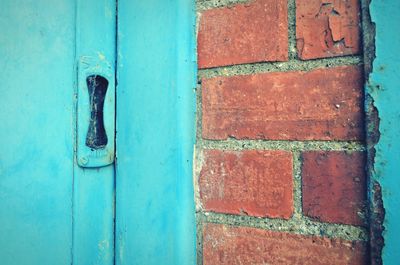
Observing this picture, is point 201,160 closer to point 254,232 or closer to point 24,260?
point 254,232

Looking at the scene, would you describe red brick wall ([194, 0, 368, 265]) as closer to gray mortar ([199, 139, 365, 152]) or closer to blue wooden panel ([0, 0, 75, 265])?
gray mortar ([199, 139, 365, 152])

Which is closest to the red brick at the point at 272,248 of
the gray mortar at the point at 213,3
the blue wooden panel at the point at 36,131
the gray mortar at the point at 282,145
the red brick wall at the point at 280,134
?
the red brick wall at the point at 280,134

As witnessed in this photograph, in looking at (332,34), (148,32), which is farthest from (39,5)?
(332,34)

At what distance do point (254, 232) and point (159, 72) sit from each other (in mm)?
283

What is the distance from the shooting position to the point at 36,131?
47 cm

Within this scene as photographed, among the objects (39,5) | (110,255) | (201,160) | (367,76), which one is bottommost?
(110,255)

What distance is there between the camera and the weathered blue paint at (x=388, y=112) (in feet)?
1.27

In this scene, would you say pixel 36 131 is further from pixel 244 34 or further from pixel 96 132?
pixel 244 34

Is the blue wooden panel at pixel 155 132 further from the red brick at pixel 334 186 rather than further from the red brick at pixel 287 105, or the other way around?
the red brick at pixel 334 186

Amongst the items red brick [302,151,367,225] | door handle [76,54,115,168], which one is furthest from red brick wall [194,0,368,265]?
door handle [76,54,115,168]

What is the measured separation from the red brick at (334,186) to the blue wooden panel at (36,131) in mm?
352

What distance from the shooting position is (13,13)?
1.50 feet

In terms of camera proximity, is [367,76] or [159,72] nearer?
[367,76]

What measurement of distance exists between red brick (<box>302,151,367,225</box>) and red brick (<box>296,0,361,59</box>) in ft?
0.45
